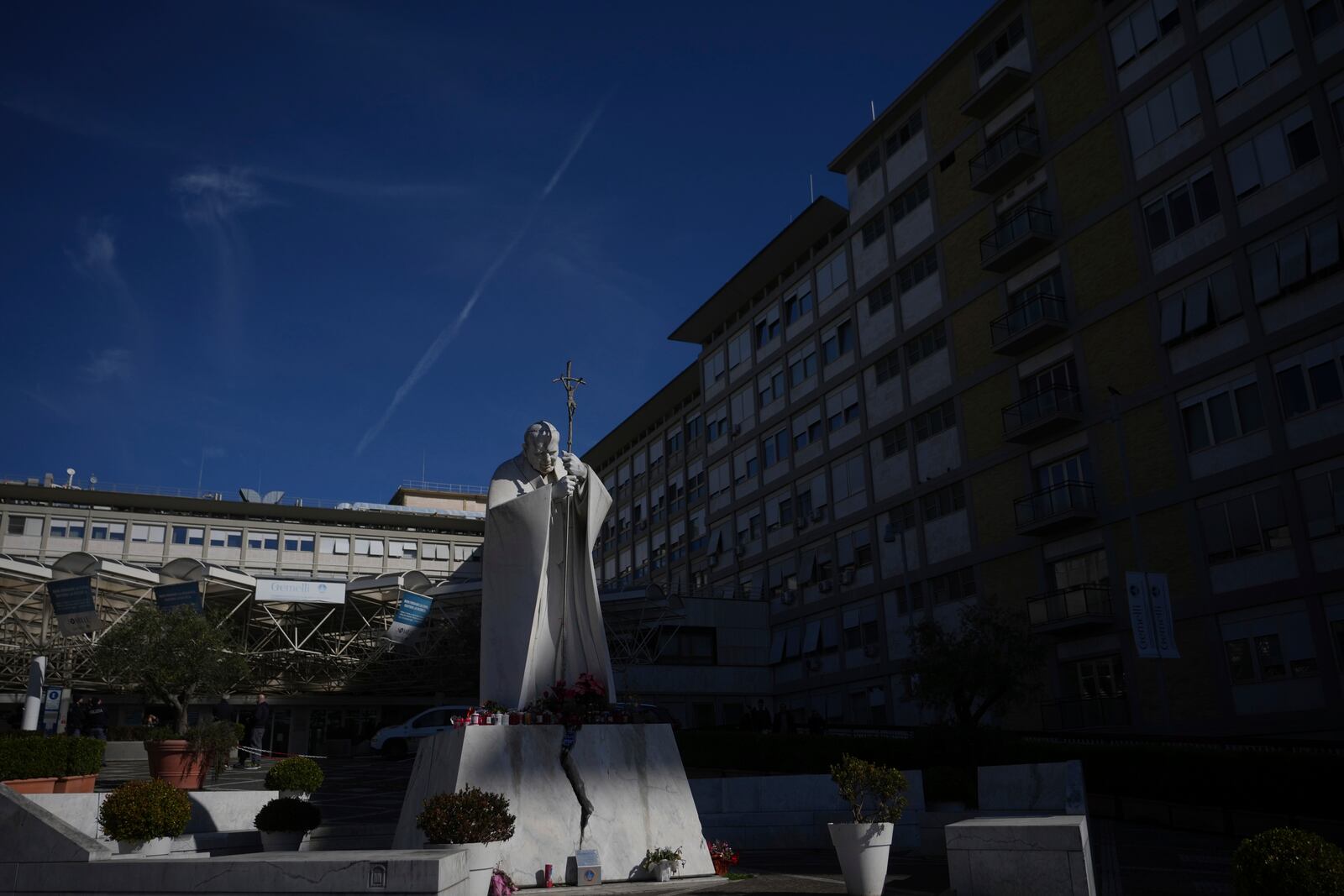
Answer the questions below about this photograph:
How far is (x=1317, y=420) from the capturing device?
1030 inches

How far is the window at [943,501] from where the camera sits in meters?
38.4

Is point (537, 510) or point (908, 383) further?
point (908, 383)

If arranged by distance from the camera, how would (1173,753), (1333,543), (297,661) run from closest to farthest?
1. (1173,753)
2. (1333,543)
3. (297,661)

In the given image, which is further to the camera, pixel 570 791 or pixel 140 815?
pixel 570 791

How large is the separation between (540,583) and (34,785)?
22.3 feet

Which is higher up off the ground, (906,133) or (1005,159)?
(906,133)

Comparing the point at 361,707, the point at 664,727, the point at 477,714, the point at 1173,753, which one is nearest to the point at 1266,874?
the point at 664,727

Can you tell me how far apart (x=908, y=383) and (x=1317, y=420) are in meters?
17.0

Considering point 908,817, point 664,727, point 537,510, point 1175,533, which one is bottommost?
point 908,817

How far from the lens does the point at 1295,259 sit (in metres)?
26.8

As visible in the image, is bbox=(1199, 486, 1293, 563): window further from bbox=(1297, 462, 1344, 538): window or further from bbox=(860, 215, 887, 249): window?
bbox=(860, 215, 887, 249): window

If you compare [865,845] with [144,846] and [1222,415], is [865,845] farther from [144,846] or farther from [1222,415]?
[1222,415]

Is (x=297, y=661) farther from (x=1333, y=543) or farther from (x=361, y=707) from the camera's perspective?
(x=1333, y=543)

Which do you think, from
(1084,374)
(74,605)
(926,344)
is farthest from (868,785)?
(74,605)
